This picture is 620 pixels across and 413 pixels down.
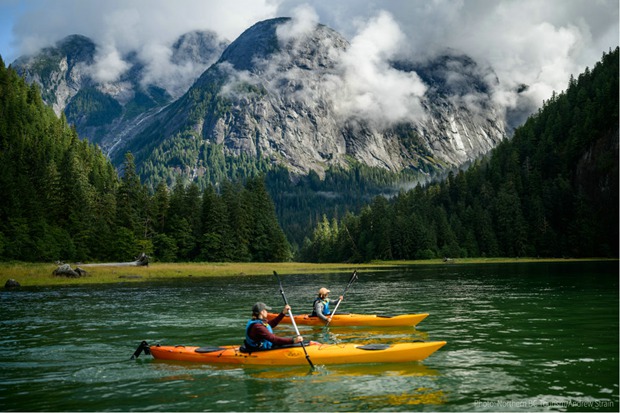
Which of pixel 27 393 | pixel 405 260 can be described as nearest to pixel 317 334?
pixel 27 393

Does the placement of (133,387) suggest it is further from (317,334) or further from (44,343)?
(317,334)

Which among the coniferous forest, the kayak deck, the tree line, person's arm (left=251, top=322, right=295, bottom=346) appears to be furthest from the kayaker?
the coniferous forest

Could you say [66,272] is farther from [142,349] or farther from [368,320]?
[142,349]

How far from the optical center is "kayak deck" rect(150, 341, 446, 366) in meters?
18.3

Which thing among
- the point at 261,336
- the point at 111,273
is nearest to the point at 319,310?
the point at 261,336

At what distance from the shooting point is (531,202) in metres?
151

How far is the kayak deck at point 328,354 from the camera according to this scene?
18.3 m

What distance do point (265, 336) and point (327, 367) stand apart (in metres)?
2.54

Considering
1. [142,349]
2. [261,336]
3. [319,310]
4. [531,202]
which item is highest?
[531,202]

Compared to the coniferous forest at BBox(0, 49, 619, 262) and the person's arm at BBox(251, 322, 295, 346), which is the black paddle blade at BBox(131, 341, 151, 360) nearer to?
the person's arm at BBox(251, 322, 295, 346)

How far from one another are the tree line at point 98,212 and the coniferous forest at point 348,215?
0.26m

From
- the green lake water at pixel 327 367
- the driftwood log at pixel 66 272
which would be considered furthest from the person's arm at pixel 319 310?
the driftwood log at pixel 66 272

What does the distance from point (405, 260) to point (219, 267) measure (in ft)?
257

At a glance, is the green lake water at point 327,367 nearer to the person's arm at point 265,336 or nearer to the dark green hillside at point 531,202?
the person's arm at point 265,336
